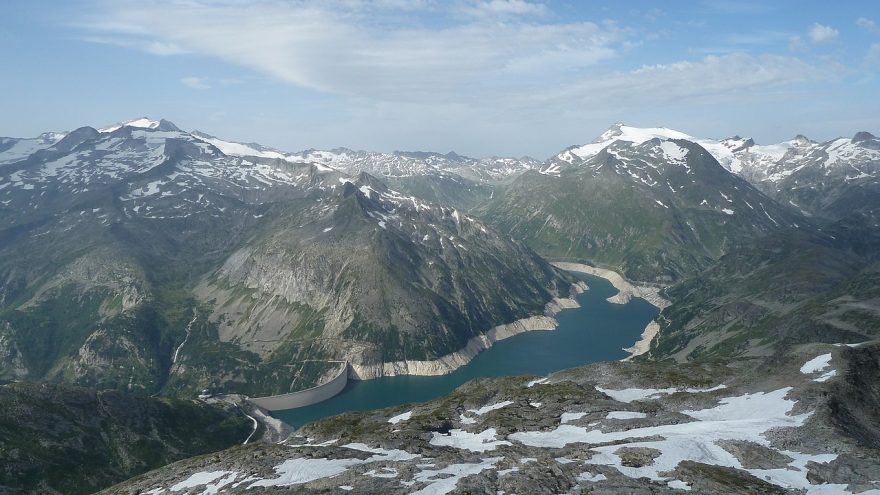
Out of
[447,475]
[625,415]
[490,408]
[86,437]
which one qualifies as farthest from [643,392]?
[86,437]

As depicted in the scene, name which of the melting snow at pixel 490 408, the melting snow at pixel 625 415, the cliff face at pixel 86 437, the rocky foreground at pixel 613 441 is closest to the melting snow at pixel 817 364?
the rocky foreground at pixel 613 441

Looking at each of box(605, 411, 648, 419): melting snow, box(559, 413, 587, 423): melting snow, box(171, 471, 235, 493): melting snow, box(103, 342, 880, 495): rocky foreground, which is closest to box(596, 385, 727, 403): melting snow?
box(103, 342, 880, 495): rocky foreground

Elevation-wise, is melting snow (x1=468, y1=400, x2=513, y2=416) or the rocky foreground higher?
the rocky foreground

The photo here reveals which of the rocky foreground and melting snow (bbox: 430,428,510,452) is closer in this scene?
the rocky foreground

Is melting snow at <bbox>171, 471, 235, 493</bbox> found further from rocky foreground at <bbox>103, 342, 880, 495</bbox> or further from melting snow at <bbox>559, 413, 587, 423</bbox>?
melting snow at <bbox>559, 413, 587, 423</bbox>

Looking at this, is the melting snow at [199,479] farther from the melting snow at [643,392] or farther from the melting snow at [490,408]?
the melting snow at [643,392]

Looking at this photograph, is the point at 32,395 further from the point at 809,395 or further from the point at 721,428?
the point at 809,395

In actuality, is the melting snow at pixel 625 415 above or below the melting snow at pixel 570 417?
above
